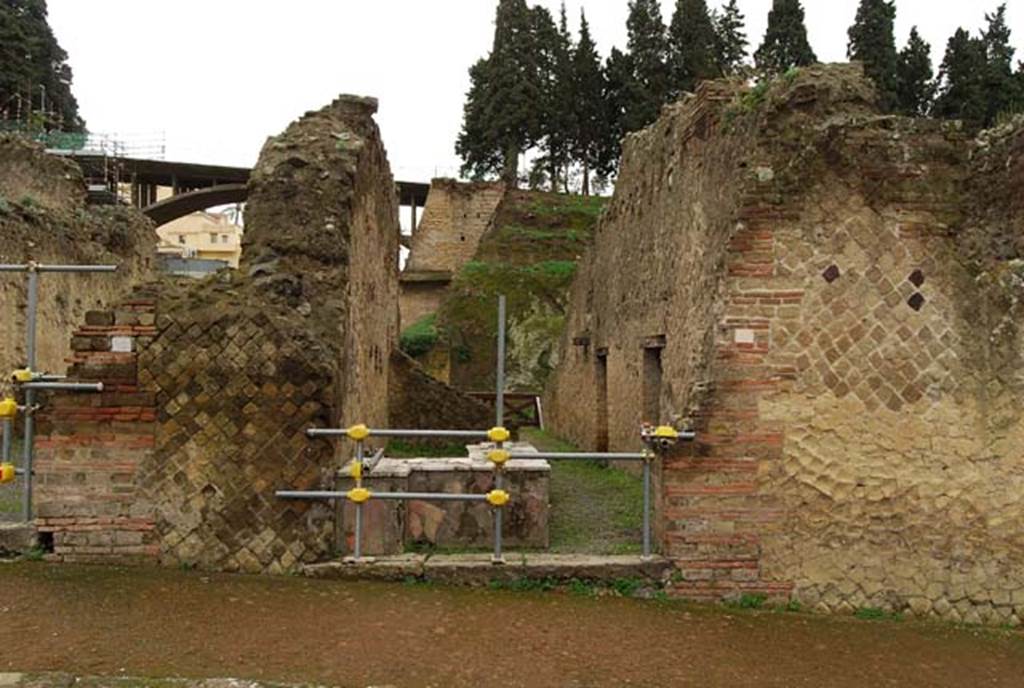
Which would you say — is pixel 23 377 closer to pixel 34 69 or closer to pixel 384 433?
pixel 384 433

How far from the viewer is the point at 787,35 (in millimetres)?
42219

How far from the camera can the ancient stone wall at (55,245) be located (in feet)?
44.8

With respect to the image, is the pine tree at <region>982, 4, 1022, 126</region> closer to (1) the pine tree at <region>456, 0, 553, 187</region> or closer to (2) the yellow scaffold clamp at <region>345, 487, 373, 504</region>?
(1) the pine tree at <region>456, 0, 553, 187</region>

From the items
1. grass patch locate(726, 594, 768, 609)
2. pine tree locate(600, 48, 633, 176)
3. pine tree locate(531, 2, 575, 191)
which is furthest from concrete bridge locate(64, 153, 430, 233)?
grass patch locate(726, 594, 768, 609)

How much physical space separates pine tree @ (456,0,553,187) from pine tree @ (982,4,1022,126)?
2017 cm

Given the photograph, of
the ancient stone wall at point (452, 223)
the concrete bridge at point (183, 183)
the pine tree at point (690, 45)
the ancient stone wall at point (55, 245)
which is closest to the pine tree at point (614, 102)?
the pine tree at point (690, 45)

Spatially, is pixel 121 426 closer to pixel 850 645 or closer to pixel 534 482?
pixel 534 482

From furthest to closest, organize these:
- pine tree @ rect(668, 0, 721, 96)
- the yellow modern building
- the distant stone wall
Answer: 1. the yellow modern building
2. pine tree @ rect(668, 0, 721, 96)
3. the distant stone wall

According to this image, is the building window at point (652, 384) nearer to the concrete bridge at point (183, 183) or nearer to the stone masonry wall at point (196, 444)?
the stone masonry wall at point (196, 444)

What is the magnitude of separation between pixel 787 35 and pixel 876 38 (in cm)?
458

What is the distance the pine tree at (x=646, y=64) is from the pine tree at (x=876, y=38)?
9016 mm

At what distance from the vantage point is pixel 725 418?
6664 mm

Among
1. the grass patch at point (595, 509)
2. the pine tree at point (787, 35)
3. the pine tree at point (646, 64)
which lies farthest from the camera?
the pine tree at point (646, 64)

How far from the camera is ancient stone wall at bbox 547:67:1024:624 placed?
21.6 ft
